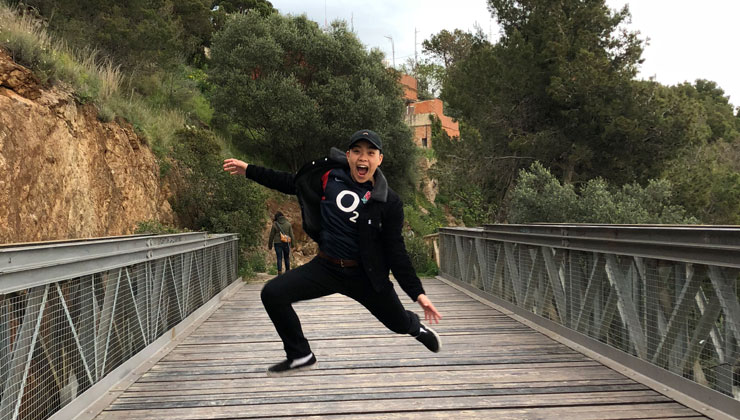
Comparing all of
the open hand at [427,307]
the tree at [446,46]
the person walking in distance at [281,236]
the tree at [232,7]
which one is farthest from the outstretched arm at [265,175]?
the tree at [446,46]

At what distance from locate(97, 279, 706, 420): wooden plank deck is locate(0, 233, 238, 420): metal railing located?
1.11 feet

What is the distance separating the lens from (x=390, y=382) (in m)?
4.25

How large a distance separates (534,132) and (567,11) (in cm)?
478

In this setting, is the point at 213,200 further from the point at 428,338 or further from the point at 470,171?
the point at 470,171

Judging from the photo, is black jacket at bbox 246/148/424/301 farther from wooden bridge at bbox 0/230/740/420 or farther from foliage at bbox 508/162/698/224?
foliage at bbox 508/162/698/224

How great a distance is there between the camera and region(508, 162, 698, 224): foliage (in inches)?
573

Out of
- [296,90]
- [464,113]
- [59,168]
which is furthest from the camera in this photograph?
[464,113]

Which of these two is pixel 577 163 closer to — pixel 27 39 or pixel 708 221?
pixel 708 221

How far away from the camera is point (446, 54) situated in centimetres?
5881

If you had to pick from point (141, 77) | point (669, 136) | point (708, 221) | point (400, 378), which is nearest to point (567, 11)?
point (669, 136)

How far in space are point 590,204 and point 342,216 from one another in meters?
12.9

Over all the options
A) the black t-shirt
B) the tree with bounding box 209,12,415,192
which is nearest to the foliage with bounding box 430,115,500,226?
the tree with bounding box 209,12,415,192

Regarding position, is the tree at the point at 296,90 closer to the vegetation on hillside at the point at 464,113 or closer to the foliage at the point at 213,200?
the vegetation on hillside at the point at 464,113

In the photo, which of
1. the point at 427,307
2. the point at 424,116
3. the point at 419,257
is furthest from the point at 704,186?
the point at 424,116
